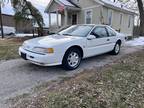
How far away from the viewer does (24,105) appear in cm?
341

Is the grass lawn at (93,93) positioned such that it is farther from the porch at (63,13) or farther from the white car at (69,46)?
the porch at (63,13)

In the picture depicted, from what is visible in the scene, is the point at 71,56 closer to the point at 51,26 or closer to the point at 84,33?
the point at 84,33

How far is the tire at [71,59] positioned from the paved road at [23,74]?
186mm

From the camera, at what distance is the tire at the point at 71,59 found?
18.1 feet

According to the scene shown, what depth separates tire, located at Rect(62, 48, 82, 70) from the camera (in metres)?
5.52

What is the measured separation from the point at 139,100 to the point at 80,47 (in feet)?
9.35

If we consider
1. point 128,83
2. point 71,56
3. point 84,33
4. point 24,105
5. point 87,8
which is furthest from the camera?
point 87,8

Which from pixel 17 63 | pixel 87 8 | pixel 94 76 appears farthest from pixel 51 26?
pixel 94 76

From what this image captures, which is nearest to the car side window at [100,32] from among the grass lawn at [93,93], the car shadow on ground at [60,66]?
the car shadow on ground at [60,66]

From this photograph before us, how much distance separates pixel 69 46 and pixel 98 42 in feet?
5.21

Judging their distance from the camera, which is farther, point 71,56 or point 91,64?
point 91,64

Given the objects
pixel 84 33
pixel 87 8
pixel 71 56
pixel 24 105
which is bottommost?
pixel 24 105

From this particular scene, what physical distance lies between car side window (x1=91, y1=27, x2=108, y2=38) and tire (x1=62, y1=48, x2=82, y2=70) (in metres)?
1.14

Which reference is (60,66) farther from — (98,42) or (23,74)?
(98,42)
